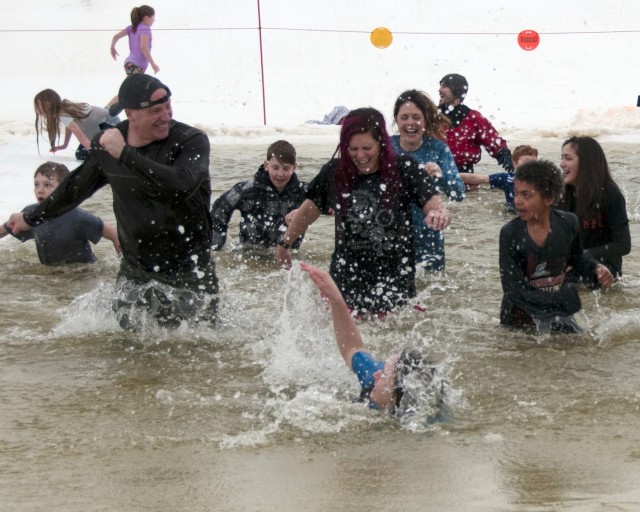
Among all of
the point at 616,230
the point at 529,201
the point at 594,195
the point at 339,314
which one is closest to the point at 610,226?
the point at 616,230

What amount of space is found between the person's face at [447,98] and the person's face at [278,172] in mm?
2669

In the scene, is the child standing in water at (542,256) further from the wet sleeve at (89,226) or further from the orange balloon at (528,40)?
the orange balloon at (528,40)

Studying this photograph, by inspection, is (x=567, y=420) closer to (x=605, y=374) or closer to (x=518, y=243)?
(x=605, y=374)

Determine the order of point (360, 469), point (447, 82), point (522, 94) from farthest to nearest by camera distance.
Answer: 1. point (522, 94)
2. point (447, 82)
3. point (360, 469)

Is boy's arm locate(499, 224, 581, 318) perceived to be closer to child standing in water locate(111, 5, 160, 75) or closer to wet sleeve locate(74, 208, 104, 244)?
wet sleeve locate(74, 208, 104, 244)

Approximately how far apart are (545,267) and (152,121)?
2144mm

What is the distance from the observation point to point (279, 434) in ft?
14.1

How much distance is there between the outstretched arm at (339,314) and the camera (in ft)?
15.1

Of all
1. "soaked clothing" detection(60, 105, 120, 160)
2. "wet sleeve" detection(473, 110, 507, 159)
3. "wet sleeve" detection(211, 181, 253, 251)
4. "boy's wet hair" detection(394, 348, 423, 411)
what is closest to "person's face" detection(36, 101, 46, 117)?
"soaked clothing" detection(60, 105, 120, 160)

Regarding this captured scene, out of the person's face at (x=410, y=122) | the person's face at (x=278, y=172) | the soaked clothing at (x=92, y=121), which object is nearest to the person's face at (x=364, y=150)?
the person's face at (x=410, y=122)

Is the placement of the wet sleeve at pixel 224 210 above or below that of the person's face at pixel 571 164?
below

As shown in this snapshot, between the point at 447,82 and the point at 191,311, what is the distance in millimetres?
5180

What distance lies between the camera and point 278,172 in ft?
25.7

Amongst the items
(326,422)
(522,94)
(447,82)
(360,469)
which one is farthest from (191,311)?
(522,94)
